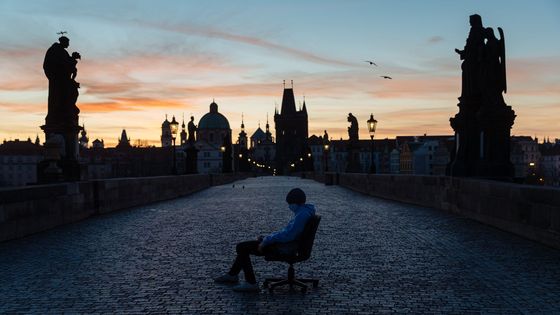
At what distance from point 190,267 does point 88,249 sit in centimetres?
280

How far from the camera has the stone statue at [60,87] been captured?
1927 cm

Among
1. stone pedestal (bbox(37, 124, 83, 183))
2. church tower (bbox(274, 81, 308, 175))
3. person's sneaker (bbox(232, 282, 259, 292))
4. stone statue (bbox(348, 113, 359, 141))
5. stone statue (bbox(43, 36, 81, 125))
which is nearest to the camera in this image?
person's sneaker (bbox(232, 282, 259, 292))

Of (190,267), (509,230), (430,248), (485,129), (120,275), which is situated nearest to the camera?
(120,275)

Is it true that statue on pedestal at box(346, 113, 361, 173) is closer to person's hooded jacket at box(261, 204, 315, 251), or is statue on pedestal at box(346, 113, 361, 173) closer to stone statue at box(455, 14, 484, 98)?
stone statue at box(455, 14, 484, 98)

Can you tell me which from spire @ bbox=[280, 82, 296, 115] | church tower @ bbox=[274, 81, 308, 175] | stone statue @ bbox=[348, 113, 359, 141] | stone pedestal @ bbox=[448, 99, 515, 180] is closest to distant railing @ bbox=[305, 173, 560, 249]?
stone pedestal @ bbox=[448, 99, 515, 180]

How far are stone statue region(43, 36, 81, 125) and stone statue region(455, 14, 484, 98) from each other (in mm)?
11300

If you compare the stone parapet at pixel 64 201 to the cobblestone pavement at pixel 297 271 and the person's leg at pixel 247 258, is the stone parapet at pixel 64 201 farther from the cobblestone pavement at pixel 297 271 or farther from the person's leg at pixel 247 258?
→ the person's leg at pixel 247 258

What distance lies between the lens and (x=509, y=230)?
13.2 metres

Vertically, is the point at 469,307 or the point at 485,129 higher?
the point at 485,129

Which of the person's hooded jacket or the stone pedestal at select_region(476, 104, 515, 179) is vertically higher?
the stone pedestal at select_region(476, 104, 515, 179)

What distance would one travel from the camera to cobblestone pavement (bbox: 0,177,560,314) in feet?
22.5

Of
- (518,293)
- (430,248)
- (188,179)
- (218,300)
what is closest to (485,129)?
(430,248)

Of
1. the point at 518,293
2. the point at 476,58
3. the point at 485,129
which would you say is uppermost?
the point at 476,58

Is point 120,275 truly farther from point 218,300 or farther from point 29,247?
point 29,247
